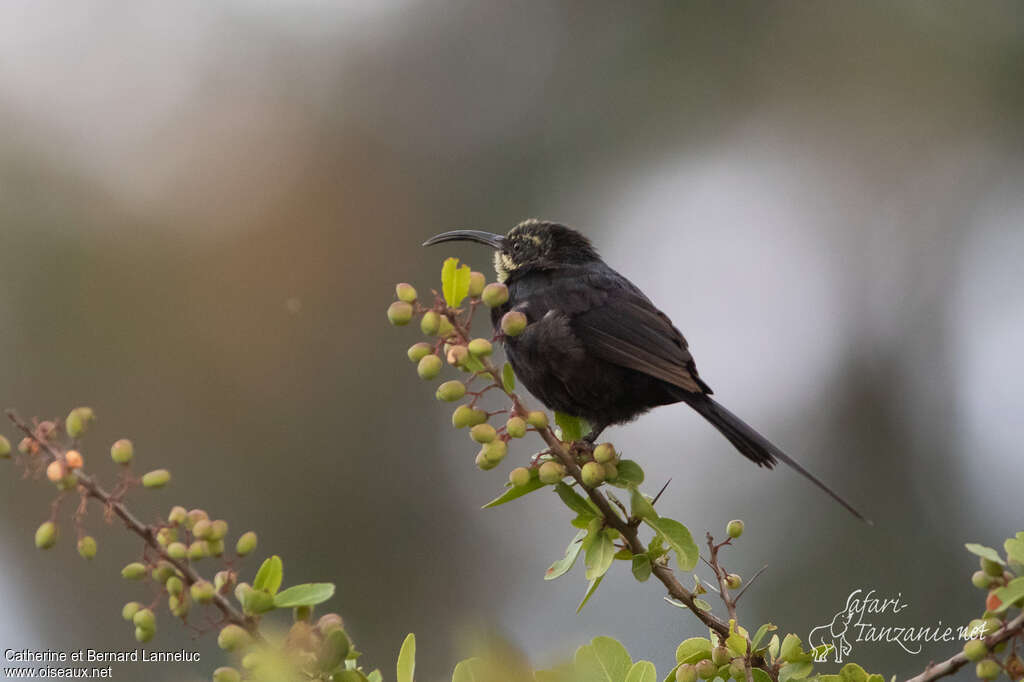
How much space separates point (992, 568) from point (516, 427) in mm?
888

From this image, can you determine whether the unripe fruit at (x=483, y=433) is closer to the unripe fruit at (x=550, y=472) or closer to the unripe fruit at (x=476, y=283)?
the unripe fruit at (x=550, y=472)

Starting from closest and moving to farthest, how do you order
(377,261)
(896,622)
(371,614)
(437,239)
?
(437,239)
(896,622)
(371,614)
(377,261)

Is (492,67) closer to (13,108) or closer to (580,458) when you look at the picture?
(13,108)

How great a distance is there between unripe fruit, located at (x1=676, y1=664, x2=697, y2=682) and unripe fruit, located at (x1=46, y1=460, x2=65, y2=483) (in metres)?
1.12

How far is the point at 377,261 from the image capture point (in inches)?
357

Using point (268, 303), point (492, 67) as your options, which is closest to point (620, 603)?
point (268, 303)

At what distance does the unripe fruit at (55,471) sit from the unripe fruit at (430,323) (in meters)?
0.68

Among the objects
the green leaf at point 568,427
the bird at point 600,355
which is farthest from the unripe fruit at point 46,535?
the bird at point 600,355

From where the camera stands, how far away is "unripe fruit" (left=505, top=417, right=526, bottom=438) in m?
2.03

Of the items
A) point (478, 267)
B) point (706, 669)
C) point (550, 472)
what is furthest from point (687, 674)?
point (478, 267)

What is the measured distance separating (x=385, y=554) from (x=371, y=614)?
1.99 ft

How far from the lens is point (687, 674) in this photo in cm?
184

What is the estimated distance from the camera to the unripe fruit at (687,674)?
1843 millimetres

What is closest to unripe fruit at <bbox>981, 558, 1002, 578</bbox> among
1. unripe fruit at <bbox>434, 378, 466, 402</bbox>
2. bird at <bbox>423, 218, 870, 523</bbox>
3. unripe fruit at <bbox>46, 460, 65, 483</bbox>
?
unripe fruit at <bbox>434, 378, 466, 402</bbox>
